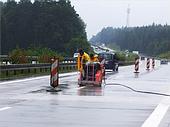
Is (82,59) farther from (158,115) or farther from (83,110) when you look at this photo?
(158,115)

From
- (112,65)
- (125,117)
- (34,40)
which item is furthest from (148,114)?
(34,40)

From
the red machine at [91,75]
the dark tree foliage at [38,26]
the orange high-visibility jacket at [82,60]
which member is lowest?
the red machine at [91,75]

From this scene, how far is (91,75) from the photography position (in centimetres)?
2580

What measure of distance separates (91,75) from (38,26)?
9184 centimetres

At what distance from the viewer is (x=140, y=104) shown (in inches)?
658

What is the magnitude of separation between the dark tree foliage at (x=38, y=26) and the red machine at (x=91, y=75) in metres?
89.3

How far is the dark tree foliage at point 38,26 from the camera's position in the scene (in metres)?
116

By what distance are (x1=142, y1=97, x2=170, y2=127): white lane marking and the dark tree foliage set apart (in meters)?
98.4

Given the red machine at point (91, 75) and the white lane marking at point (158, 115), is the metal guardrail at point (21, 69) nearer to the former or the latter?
the red machine at point (91, 75)

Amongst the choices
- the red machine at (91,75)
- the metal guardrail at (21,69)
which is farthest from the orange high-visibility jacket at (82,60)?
the metal guardrail at (21,69)

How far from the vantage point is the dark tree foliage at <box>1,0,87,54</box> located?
382 feet

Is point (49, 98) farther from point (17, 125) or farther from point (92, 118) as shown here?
point (17, 125)

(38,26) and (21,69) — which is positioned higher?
(38,26)

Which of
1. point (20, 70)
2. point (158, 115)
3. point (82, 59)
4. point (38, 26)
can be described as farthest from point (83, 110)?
point (38, 26)
